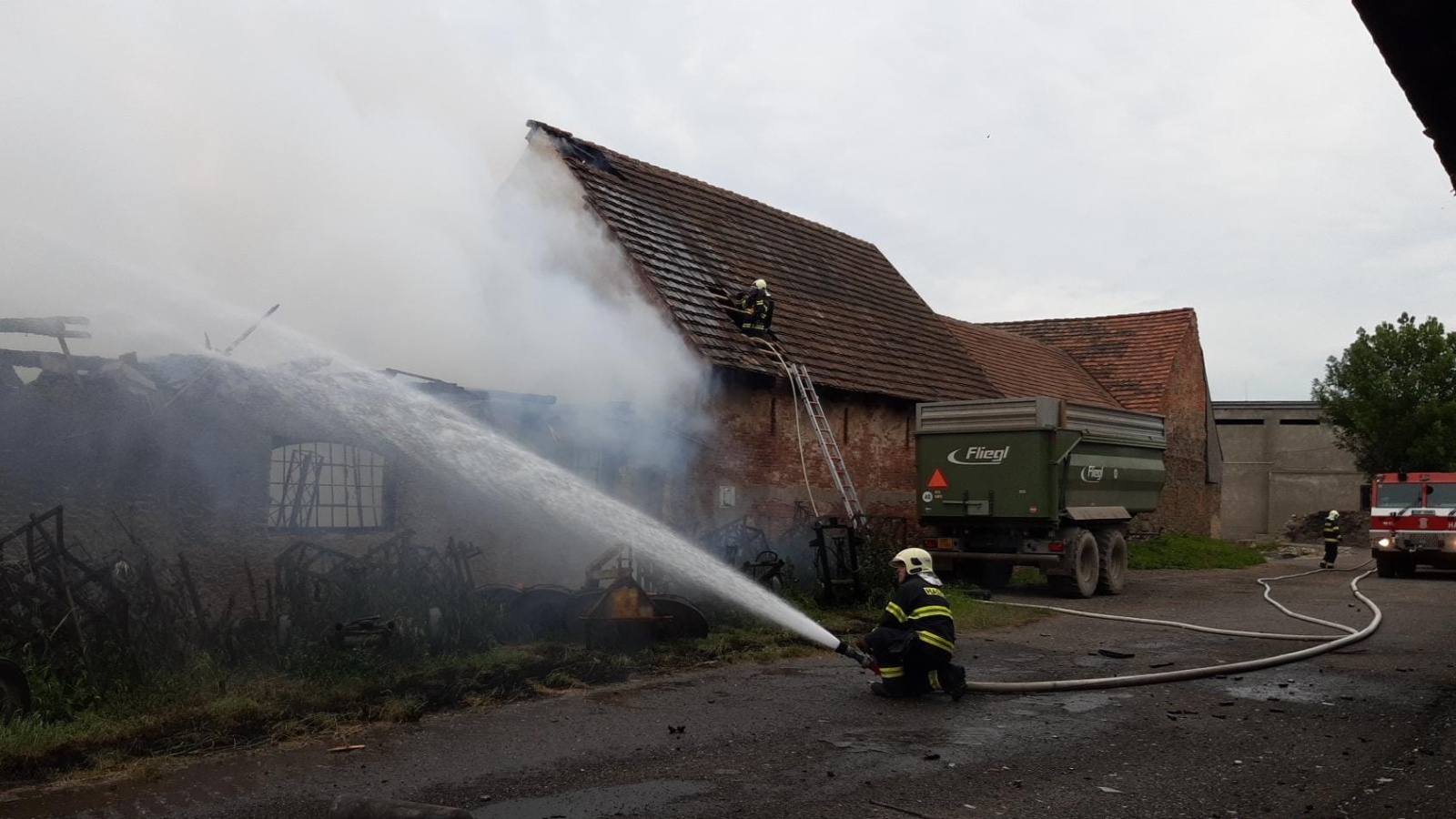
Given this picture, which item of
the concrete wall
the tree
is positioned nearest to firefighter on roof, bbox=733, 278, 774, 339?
the tree

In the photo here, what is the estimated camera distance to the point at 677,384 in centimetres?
1506

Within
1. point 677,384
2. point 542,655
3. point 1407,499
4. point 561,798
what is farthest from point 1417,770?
point 1407,499

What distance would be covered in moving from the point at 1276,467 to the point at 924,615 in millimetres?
44053

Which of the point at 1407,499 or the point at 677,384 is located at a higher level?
the point at 677,384

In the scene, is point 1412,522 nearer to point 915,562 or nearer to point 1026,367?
point 1026,367

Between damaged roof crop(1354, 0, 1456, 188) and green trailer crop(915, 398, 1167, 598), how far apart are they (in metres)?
10.0

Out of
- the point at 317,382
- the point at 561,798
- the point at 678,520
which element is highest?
the point at 317,382

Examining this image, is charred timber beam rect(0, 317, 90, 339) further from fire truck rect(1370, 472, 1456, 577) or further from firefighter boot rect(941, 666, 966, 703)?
fire truck rect(1370, 472, 1456, 577)

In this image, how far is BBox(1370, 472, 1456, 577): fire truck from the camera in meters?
22.0

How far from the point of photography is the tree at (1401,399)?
39247 mm

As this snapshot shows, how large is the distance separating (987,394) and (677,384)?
357 inches

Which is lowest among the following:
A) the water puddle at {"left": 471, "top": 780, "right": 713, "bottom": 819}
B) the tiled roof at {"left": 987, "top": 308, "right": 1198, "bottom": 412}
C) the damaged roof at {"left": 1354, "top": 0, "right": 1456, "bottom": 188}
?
the water puddle at {"left": 471, "top": 780, "right": 713, "bottom": 819}

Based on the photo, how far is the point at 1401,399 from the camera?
40.4 m

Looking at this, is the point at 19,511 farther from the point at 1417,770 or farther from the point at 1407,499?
the point at 1407,499
